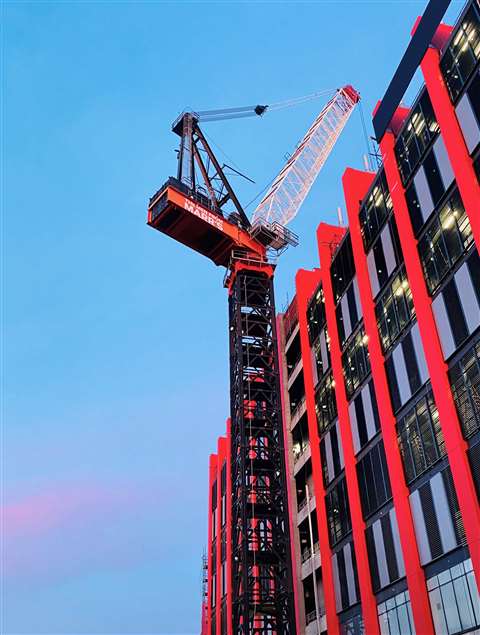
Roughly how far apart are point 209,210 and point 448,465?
129 ft

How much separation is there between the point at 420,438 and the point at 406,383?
14.0 ft

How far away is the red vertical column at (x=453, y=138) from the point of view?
126ft

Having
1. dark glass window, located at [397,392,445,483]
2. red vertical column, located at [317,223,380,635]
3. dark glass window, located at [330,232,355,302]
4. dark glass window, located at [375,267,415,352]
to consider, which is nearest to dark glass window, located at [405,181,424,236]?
dark glass window, located at [375,267,415,352]

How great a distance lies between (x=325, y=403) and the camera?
6094 cm

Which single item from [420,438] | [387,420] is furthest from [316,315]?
[420,438]

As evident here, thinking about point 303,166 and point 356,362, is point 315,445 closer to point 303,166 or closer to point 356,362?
point 356,362

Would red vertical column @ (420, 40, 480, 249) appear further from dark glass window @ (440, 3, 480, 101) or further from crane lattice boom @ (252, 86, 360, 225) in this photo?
crane lattice boom @ (252, 86, 360, 225)

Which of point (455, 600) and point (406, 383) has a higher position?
point (406, 383)

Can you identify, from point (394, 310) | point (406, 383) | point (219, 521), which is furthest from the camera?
point (219, 521)

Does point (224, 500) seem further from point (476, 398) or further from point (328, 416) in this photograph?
point (476, 398)

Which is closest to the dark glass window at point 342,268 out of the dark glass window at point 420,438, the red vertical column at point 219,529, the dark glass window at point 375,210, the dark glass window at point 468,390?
the dark glass window at point 375,210

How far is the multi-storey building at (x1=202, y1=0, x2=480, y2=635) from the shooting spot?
1508 inches

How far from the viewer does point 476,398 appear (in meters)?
36.9

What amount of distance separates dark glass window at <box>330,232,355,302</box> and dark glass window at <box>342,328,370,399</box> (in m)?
5.69
